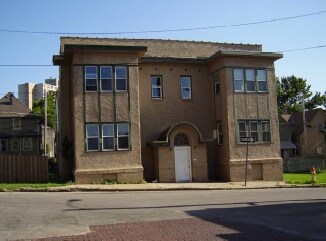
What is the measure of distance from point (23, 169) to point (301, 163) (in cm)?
3112

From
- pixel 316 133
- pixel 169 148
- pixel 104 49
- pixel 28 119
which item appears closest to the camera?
pixel 104 49

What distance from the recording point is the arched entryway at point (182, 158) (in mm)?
28469

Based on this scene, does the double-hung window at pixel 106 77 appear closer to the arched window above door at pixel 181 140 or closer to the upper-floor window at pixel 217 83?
the arched window above door at pixel 181 140

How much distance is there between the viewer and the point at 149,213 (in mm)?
13672

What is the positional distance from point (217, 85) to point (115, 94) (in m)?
7.69

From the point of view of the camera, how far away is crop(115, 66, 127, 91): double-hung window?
26.9 meters

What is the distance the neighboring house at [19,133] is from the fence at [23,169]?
29495 millimetres

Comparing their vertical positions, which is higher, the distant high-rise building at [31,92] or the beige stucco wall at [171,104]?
the distant high-rise building at [31,92]

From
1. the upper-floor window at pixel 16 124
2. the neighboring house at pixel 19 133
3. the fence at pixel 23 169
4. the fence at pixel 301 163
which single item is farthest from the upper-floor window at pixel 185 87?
the upper-floor window at pixel 16 124

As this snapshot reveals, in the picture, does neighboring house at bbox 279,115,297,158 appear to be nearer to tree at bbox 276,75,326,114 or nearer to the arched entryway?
tree at bbox 276,75,326,114

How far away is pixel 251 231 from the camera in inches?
416

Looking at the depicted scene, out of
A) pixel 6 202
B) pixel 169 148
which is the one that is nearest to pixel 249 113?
pixel 169 148

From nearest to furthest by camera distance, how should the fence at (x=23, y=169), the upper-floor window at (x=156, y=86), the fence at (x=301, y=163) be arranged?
the fence at (x=23, y=169) < the upper-floor window at (x=156, y=86) < the fence at (x=301, y=163)

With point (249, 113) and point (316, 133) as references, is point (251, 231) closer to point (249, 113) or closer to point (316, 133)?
point (249, 113)
